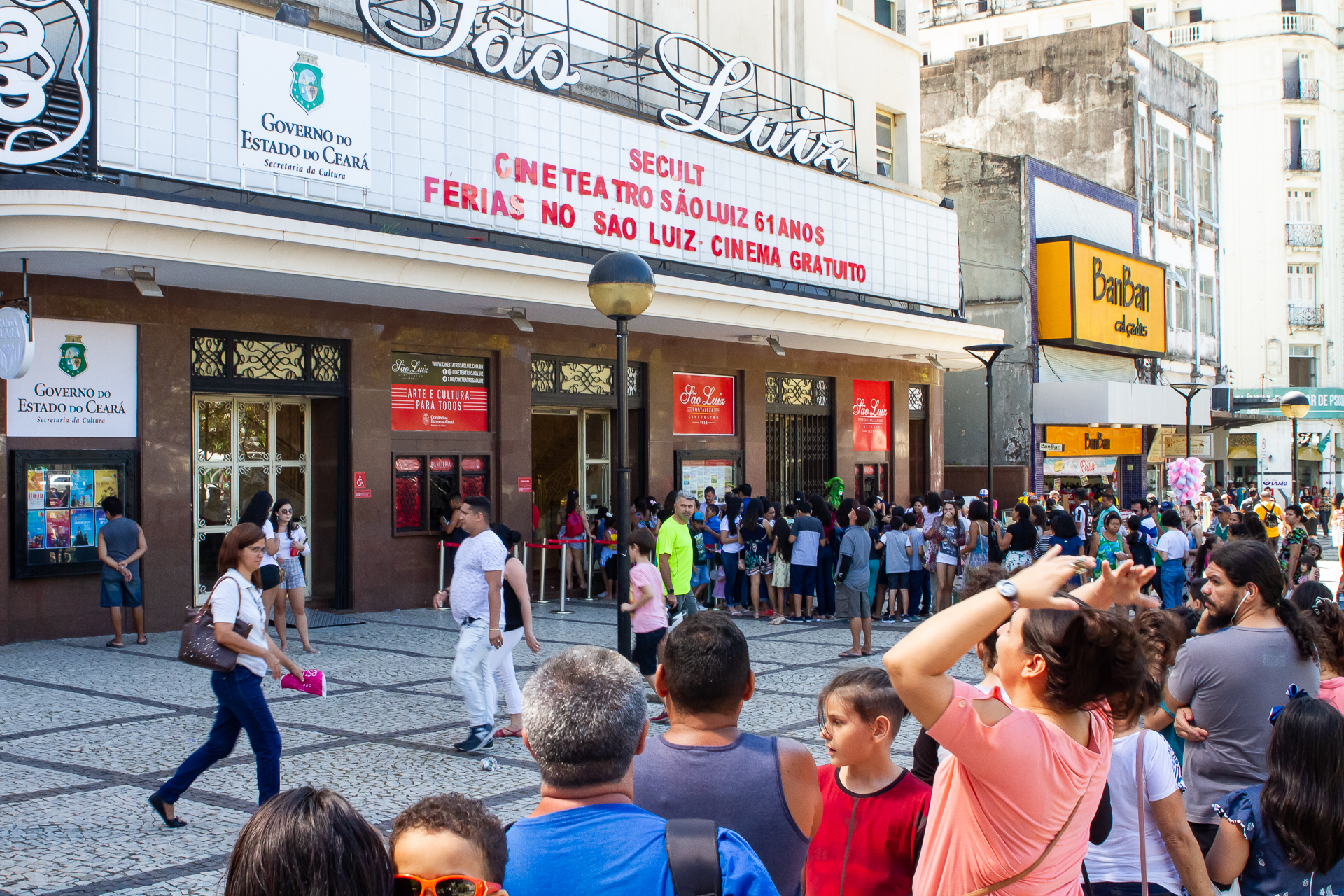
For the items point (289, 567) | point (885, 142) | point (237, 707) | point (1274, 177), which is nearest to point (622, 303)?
point (237, 707)

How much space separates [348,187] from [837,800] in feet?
39.6

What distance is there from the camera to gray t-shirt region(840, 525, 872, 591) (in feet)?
41.3

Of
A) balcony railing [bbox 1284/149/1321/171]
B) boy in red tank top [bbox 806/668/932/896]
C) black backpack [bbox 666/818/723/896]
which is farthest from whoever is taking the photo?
balcony railing [bbox 1284/149/1321/171]

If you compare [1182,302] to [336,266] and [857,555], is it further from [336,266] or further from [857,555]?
[336,266]

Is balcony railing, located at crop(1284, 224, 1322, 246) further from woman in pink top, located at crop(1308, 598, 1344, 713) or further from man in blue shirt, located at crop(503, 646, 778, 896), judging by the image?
man in blue shirt, located at crop(503, 646, 778, 896)

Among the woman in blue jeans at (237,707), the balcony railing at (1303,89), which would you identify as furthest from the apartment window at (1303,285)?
the woman in blue jeans at (237,707)

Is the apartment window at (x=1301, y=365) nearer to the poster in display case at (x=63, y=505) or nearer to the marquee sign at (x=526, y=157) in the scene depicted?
the marquee sign at (x=526, y=157)

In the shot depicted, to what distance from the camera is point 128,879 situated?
18.3 feet

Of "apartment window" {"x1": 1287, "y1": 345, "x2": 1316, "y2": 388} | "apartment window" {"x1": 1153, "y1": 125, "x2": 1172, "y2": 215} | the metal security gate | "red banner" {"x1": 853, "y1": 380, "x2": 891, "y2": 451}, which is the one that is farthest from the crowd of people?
"apartment window" {"x1": 1287, "y1": 345, "x2": 1316, "y2": 388}

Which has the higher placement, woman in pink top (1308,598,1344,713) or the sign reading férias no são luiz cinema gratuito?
the sign reading férias no são luiz cinema gratuito

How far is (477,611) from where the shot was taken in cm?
830

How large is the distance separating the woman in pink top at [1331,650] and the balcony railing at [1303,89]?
54685mm

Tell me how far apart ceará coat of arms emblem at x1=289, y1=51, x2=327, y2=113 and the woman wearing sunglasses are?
1274 centimetres

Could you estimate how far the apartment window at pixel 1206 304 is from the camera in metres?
40.2
